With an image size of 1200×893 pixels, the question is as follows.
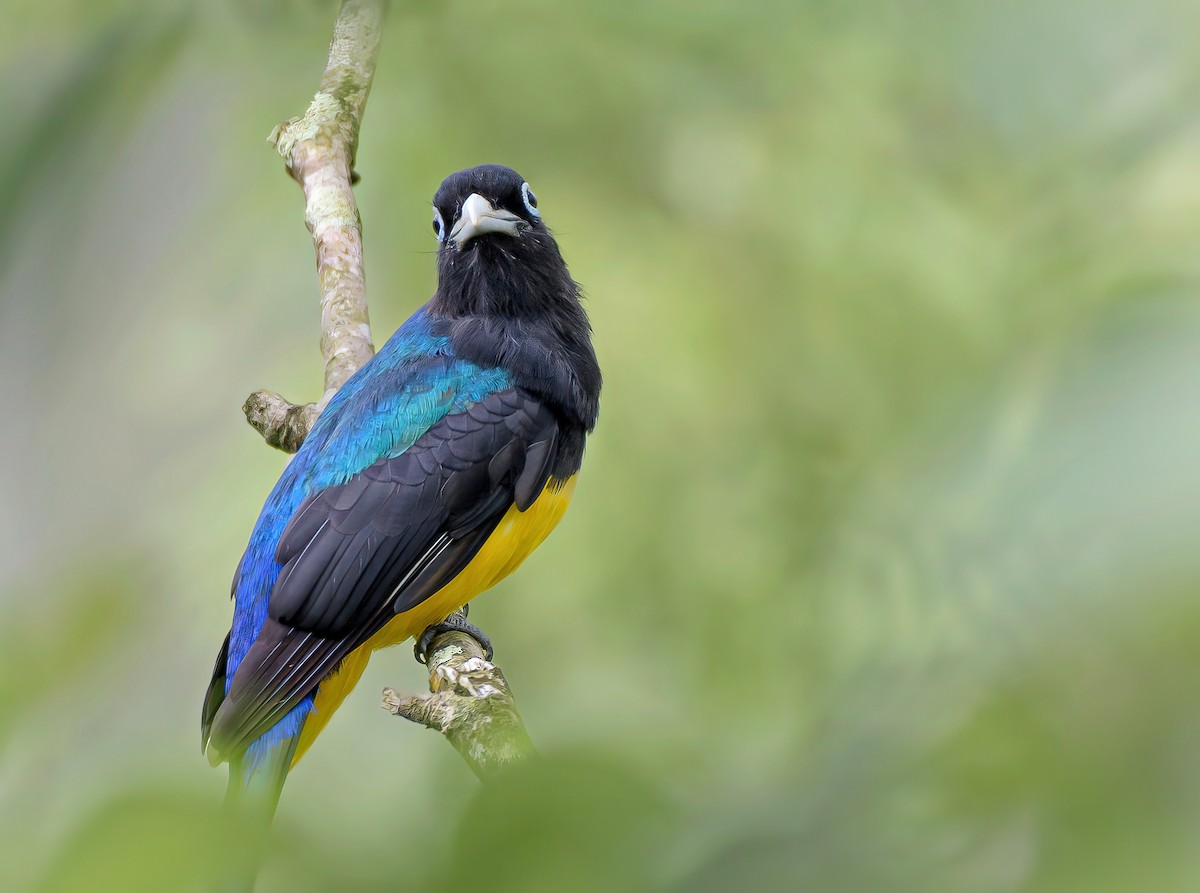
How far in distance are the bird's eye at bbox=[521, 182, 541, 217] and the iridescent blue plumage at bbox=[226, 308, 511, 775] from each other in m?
0.49

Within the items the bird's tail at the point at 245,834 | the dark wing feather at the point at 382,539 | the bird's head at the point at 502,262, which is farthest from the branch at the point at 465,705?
the bird's head at the point at 502,262

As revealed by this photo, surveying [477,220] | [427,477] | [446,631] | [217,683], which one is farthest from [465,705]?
[477,220]

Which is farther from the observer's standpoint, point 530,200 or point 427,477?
point 530,200

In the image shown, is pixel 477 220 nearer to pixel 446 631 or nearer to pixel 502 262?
pixel 502 262

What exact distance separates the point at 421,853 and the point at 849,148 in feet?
6.76

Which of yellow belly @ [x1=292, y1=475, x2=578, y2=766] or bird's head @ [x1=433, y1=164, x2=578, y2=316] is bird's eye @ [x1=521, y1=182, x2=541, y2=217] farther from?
yellow belly @ [x1=292, y1=475, x2=578, y2=766]

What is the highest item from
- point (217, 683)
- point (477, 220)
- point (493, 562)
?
point (477, 220)

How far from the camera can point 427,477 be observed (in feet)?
10.2

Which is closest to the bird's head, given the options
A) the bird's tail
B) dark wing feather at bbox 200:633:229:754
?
dark wing feather at bbox 200:633:229:754

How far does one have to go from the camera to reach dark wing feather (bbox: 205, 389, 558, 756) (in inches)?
110

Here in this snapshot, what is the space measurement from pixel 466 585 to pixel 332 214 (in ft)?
3.85

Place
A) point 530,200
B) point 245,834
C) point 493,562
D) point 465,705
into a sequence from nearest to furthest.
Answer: point 245,834 → point 465,705 → point 493,562 → point 530,200

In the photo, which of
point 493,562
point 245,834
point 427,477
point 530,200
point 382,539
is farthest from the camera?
point 530,200

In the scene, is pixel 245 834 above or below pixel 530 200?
below
